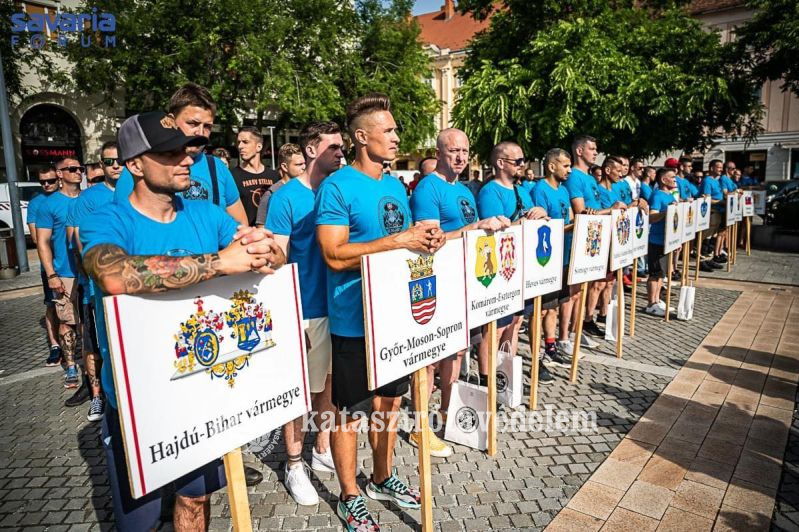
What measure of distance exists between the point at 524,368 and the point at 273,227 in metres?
3.23

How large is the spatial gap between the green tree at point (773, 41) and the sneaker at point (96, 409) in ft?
54.4

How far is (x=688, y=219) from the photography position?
26.1ft

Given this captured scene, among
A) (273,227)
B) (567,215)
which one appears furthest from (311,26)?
(273,227)

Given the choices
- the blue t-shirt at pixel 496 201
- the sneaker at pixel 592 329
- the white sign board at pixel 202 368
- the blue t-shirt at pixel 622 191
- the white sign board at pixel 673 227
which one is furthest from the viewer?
the blue t-shirt at pixel 622 191

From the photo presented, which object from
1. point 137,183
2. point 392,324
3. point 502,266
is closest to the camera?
point 137,183

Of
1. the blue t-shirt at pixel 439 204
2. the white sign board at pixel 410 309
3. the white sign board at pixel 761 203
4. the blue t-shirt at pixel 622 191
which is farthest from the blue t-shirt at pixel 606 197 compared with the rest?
the white sign board at pixel 761 203

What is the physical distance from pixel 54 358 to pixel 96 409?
2.00 metres

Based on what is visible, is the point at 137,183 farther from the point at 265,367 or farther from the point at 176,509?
the point at 176,509

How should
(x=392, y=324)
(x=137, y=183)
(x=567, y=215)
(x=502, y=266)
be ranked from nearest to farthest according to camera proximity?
(x=137, y=183), (x=392, y=324), (x=502, y=266), (x=567, y=215)

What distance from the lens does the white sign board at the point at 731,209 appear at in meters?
11.0

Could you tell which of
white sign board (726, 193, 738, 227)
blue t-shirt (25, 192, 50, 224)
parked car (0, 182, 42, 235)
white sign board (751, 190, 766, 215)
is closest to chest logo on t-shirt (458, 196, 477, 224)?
blue t-shirt (25, 192, 50, 224)

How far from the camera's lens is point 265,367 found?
213cm

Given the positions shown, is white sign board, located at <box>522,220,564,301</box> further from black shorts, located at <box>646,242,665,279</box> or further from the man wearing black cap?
black shorts, located at <box>646,242,665,279</box>

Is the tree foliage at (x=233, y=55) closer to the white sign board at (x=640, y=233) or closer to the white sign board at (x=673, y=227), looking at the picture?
the white sign board at (x=673, y=227)
